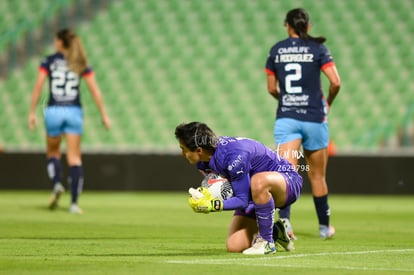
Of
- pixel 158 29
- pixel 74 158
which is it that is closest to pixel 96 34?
pixel 158 29

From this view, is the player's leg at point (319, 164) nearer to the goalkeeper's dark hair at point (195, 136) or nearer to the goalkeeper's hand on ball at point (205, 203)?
the goalkeeper's dark hair at point (195, 136)

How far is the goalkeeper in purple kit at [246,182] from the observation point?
713 cm

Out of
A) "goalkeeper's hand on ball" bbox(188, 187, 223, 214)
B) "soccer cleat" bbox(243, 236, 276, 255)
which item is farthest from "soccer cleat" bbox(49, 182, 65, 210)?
"goalkeeper's hand on ball" bbox(188, 187, 223, 214)

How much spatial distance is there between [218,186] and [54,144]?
6.13 metres

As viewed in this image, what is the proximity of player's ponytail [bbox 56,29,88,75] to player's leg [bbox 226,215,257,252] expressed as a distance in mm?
5296

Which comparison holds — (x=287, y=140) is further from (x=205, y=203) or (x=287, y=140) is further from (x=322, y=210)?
(x=205, y=203)

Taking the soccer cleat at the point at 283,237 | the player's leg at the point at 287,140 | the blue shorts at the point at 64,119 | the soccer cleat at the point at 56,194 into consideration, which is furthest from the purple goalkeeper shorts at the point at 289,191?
the soccer cleat at the point at 56,194

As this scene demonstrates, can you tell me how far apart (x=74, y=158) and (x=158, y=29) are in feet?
31.6

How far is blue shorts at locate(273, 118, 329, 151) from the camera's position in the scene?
935cm

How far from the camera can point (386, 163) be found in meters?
17.6

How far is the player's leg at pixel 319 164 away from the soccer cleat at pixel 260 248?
194cm

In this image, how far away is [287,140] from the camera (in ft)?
30.5

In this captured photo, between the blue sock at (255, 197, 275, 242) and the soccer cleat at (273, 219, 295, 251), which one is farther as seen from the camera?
the soccer cleat at (273, 219, 295, 251)

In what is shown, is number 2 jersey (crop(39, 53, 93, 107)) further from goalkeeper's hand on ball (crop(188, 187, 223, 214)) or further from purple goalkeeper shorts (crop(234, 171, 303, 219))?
goalkeeper's hand on ball (crop(188, 187, 223, 214))
